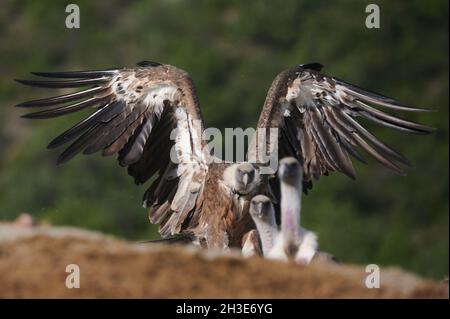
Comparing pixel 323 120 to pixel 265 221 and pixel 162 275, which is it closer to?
pixel 265 221

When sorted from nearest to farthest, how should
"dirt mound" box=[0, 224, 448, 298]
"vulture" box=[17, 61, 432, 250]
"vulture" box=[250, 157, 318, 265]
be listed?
"dirt mound" box=[0, 224, 448, 298], "vulture" box=[250, 157, 318, 265], "vulture" box=[17, 61, 432, 250]

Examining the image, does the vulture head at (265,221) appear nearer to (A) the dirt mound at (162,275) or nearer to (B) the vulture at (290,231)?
(B) the vulture at (290,231)

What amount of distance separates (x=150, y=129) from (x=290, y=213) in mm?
2831

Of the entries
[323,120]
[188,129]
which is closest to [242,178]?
[188,129]

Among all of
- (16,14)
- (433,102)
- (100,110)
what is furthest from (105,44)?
(100,110)

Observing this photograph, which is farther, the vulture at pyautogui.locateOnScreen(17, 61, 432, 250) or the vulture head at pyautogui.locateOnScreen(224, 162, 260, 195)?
the vulture at pyautogui.locateOnScreen(17, 61, 432, 250)

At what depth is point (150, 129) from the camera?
12.9m

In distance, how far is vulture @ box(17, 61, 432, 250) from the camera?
495 inches

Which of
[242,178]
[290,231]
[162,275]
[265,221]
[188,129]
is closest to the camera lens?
[162,275]

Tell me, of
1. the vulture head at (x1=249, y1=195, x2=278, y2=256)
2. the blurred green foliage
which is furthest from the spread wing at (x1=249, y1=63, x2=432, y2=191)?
the blurred green foliage

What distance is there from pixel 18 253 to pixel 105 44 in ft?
111

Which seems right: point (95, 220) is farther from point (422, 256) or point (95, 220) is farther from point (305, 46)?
point (305, 46)

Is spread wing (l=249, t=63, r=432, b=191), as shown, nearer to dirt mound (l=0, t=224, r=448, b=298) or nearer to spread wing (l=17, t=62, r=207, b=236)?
spread wing (l=17, t=62, r=207, b=236)

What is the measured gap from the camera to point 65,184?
3619 centimetres
